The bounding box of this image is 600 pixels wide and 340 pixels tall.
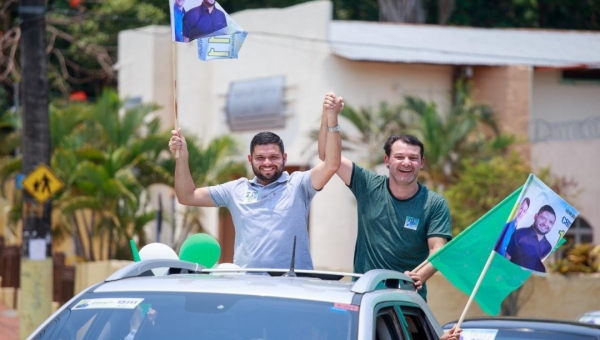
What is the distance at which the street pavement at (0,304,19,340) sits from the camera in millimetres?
16062

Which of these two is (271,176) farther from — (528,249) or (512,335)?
(512,335)

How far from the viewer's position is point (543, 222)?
18.1 ft

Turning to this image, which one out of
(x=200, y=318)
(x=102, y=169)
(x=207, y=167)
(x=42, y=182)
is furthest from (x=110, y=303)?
(x=207, y=167)

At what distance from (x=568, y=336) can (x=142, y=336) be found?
382 cm

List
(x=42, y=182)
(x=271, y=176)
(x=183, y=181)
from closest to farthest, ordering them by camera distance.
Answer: (x=271, y=176) → (x=183, y=181) → (x=42, y=182)

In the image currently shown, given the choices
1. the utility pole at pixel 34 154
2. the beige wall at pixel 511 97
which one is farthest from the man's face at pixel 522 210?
the beige wall at pixel 511 97

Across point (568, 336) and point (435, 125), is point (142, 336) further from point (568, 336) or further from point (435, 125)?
point (435, 125)

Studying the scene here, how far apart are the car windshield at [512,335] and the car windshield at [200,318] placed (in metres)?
3.22

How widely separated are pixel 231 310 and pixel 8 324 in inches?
557


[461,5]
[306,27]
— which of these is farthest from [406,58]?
[461,5]

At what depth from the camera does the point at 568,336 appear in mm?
7223

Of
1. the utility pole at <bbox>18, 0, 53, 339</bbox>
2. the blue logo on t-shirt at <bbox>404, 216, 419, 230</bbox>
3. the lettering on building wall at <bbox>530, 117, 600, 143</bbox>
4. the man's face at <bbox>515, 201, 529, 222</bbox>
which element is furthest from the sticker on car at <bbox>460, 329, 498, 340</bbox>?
the lettering on building wall at <bbox>530, 117, 600, 143</bbox>

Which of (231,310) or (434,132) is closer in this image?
(231,310)

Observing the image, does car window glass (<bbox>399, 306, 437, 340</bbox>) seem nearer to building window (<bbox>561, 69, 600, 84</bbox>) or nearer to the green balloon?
the green balloon
